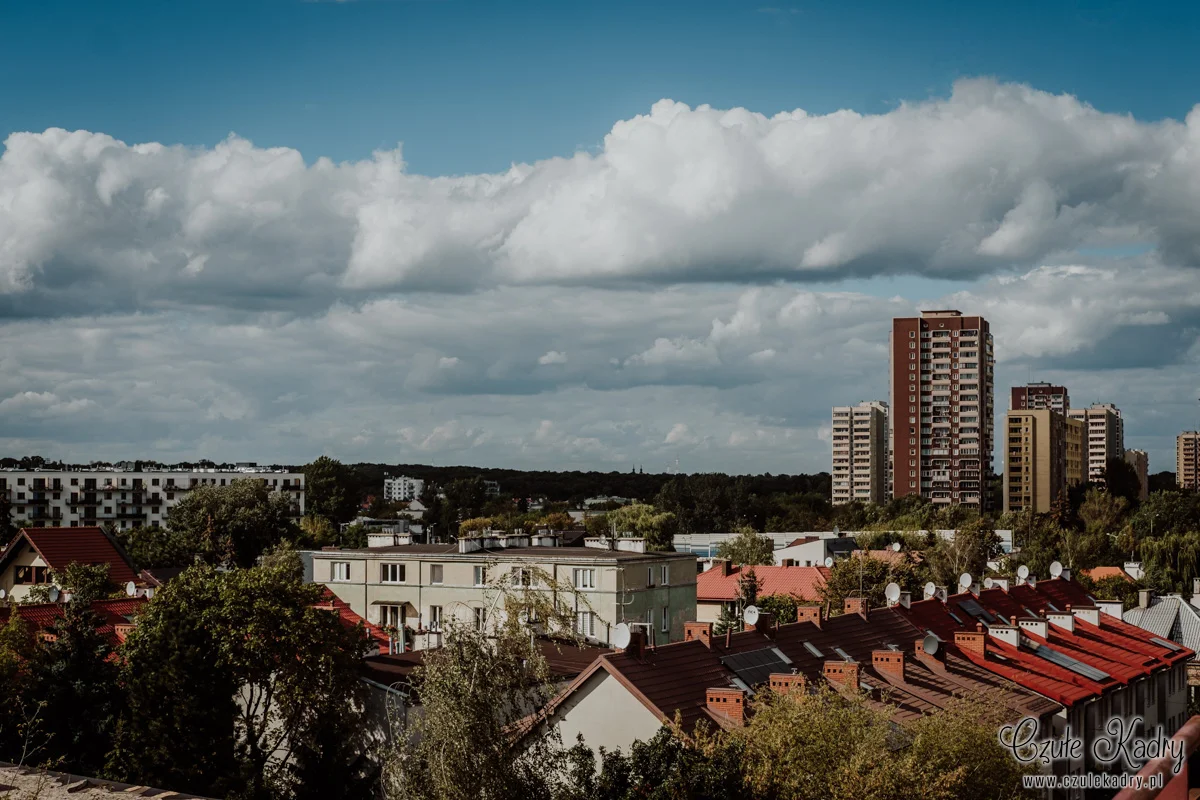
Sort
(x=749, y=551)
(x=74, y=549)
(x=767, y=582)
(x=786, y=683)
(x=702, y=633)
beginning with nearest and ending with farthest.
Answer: (x=786, y=683) → (x=702, y=633) → (x=74, y=549) → (x=767, y=582) → (x=749, y=551)

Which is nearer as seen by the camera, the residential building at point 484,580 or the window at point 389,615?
the residential building at point 484,580

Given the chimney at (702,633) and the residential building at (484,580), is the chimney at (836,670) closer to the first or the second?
the chimney at (702,633)

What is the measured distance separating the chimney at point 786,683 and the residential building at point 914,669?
0.05m

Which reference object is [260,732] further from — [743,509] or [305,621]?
[743,509]

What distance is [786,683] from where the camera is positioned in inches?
1036

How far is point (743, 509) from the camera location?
550 feet

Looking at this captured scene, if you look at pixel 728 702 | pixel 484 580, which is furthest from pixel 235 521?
pixel 728 702

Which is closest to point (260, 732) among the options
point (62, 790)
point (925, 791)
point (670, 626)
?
point (62, 790)

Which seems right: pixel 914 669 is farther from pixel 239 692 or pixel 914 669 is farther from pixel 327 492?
pixel 327 492

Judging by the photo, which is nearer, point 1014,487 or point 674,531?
point 674,531

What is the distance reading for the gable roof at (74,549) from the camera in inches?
2416

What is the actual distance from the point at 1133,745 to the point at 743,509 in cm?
13127

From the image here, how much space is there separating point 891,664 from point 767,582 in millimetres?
47676

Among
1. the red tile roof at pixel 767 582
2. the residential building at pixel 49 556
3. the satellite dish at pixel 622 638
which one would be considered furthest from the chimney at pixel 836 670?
the red tile roof at pixel 767 582
